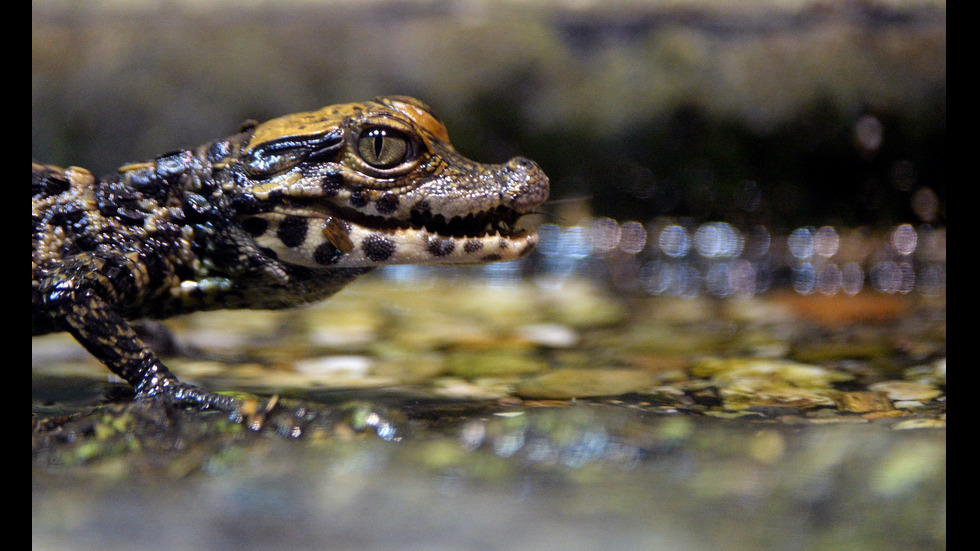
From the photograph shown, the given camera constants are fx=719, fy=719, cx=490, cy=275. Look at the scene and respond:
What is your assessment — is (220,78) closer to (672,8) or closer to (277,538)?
(672,8)

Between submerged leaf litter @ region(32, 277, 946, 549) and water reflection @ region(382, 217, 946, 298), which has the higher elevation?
water reflection @ region(382, 217, 946, 298)

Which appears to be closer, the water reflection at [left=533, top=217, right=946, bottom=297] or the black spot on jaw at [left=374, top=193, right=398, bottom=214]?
the black spot on jaw at [left=374, top=193, right=398, bottom=214]

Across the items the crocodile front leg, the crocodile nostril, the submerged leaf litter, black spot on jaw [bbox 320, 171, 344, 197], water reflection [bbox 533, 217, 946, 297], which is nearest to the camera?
the submerged leaf litter

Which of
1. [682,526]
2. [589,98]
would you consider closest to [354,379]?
[682,526]

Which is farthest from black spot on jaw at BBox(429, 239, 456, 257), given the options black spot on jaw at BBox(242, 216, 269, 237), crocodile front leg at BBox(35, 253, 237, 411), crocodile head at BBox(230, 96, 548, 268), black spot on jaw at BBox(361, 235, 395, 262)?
crocodile front leg at BBox(35, 253, 237, 411)

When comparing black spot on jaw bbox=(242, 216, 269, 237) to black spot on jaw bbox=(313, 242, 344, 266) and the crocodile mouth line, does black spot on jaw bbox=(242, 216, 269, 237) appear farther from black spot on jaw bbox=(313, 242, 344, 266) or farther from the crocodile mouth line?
black spot on jaw bbox=(313, 242, 344, 266)

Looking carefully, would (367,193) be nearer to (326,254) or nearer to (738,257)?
(326,254)

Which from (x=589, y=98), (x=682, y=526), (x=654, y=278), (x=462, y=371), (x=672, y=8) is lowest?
(x=682, y=526)
